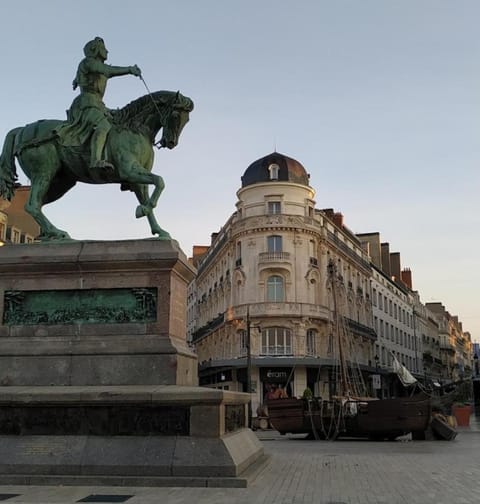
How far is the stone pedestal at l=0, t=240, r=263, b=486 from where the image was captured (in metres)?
7.49

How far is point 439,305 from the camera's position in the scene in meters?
125

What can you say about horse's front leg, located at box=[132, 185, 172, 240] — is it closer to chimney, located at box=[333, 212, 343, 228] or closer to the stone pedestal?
the stone pedestal

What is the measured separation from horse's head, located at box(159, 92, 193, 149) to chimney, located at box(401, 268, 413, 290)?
75793 millimetres

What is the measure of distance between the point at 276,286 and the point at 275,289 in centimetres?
23

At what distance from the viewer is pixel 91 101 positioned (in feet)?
33.7

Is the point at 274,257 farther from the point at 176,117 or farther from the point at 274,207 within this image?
the point at 176,117

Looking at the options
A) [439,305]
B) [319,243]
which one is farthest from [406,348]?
[439,305]

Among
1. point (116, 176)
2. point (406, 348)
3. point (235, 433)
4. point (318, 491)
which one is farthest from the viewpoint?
point (406, 348)

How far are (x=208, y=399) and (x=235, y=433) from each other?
1.26 m

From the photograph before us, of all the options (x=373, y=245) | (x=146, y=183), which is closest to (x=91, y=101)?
(x=146, y=183)

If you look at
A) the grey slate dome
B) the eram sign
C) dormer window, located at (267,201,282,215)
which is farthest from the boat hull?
the grey slate dome

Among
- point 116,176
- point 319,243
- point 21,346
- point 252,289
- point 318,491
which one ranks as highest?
point 319,243

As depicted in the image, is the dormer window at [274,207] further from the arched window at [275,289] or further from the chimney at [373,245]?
the chimney at [373,245]

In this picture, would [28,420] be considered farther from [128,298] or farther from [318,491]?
[318,491]
